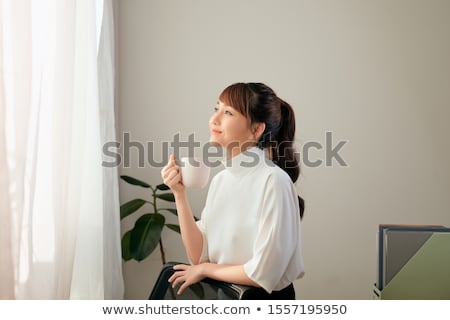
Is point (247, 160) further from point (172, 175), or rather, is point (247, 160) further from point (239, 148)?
point (172, 175)

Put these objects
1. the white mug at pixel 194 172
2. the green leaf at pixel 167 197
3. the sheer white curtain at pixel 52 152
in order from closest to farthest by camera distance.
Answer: the white mug at pixel 194 172, the sheer white curtain at pixel 52 152, the green leaf at pixel 167 197

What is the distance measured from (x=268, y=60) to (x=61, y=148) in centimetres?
147

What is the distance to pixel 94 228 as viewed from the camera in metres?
2.00

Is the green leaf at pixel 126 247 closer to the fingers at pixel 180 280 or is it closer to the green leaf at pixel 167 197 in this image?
the green leaf at pixel 167 197

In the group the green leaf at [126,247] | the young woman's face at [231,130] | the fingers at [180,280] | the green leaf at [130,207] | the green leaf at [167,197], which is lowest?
the green leaf at [126,247]

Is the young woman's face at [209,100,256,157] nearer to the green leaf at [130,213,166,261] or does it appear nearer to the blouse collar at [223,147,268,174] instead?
the blouse collar at [223,147,268,174]

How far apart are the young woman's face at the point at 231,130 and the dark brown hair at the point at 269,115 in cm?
1

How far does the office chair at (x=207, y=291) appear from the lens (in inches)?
43.9

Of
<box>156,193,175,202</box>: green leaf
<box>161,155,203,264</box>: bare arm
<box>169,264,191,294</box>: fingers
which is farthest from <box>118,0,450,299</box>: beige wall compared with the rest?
<box>169,264,191,294</box>: fingers

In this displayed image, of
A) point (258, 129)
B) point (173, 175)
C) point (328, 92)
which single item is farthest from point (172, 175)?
point (328, 92)

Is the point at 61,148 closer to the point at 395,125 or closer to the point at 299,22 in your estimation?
the point at 299,22

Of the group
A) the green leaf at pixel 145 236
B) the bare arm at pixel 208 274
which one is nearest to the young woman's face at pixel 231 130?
the bare arm at pixel 208 274

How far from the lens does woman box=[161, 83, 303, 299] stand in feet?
3.64
